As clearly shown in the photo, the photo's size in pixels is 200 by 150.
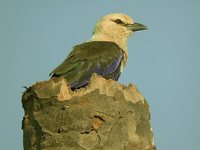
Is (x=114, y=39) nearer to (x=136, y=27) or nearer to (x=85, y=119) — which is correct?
(x=136, y=27)

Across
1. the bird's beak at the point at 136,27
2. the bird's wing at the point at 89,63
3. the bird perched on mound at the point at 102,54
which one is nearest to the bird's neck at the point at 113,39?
the bird perched on mound at the point at 102,54

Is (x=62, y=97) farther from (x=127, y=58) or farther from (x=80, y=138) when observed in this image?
(x=127, y=58)

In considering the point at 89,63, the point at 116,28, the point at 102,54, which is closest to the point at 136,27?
the point at 116,28

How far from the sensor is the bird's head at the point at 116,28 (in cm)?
909

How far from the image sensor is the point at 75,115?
16.0 feet

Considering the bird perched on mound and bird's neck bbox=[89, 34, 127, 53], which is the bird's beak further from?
bird's neck bbox=[89, 34, 127, 53]

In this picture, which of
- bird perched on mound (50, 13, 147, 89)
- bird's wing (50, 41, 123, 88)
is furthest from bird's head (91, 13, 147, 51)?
bird's wing (50, 41, 123, 88)

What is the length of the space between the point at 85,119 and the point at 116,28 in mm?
4573

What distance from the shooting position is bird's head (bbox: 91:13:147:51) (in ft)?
29.8

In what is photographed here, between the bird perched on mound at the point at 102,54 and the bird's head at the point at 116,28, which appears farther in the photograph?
the bird's head at the point at 116,28

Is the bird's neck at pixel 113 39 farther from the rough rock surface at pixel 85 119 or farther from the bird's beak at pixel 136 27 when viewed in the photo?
the rough rock surface at pixel 85 119

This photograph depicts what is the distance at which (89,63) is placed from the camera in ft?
23.9

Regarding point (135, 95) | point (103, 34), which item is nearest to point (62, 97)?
point (135, 95)

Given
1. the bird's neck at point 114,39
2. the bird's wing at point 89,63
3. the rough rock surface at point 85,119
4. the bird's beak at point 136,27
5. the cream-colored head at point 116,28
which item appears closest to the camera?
the rough rock surface at point 85,119
